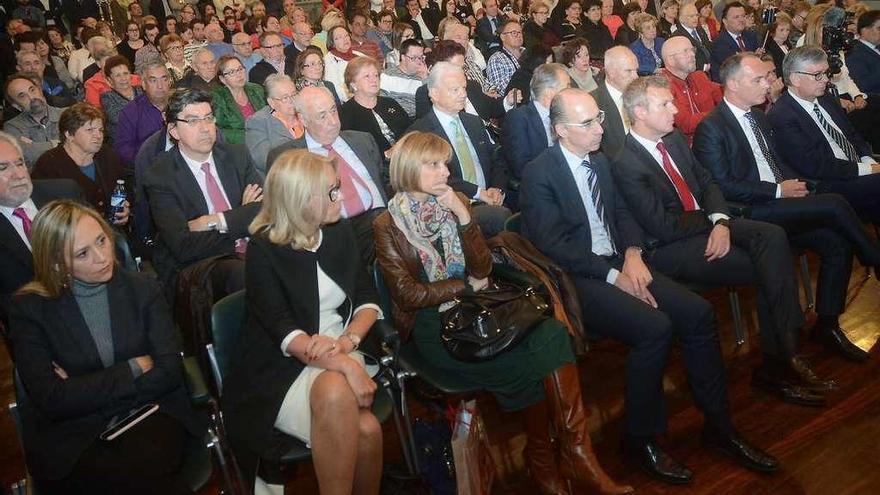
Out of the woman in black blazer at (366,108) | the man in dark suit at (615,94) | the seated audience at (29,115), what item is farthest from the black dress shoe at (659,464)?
the seated audience at (29,115)

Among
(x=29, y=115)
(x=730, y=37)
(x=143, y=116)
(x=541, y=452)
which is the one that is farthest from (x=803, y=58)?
(x=29, y=115)

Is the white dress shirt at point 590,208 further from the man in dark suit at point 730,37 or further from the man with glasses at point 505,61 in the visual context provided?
the man in dark suit at point 730,37

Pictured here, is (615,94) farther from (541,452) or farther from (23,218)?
(23,218)

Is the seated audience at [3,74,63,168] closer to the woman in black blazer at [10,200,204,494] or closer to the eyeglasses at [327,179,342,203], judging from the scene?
the woman in black blazer at [10,200,204,494]

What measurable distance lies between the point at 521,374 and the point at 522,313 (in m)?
0.22

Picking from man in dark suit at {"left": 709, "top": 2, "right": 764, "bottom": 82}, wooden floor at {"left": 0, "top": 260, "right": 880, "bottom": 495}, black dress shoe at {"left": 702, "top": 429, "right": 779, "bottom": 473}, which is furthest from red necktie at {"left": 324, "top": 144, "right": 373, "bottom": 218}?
man in dark suit at {"left": 709, "top": 2, "right": 764, "bottom": 82}

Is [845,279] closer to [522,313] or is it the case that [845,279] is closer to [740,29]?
[522,313]

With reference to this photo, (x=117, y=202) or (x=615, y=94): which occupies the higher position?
(x=615, y=94)

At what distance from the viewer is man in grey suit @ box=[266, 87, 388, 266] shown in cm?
350

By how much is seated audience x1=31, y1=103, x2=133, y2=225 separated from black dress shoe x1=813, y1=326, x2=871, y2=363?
3.75m

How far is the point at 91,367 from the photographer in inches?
87.4

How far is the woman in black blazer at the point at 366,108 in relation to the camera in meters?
4.49

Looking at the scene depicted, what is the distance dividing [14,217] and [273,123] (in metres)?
1.64

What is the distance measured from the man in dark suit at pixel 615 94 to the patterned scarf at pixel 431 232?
2.07 metres
